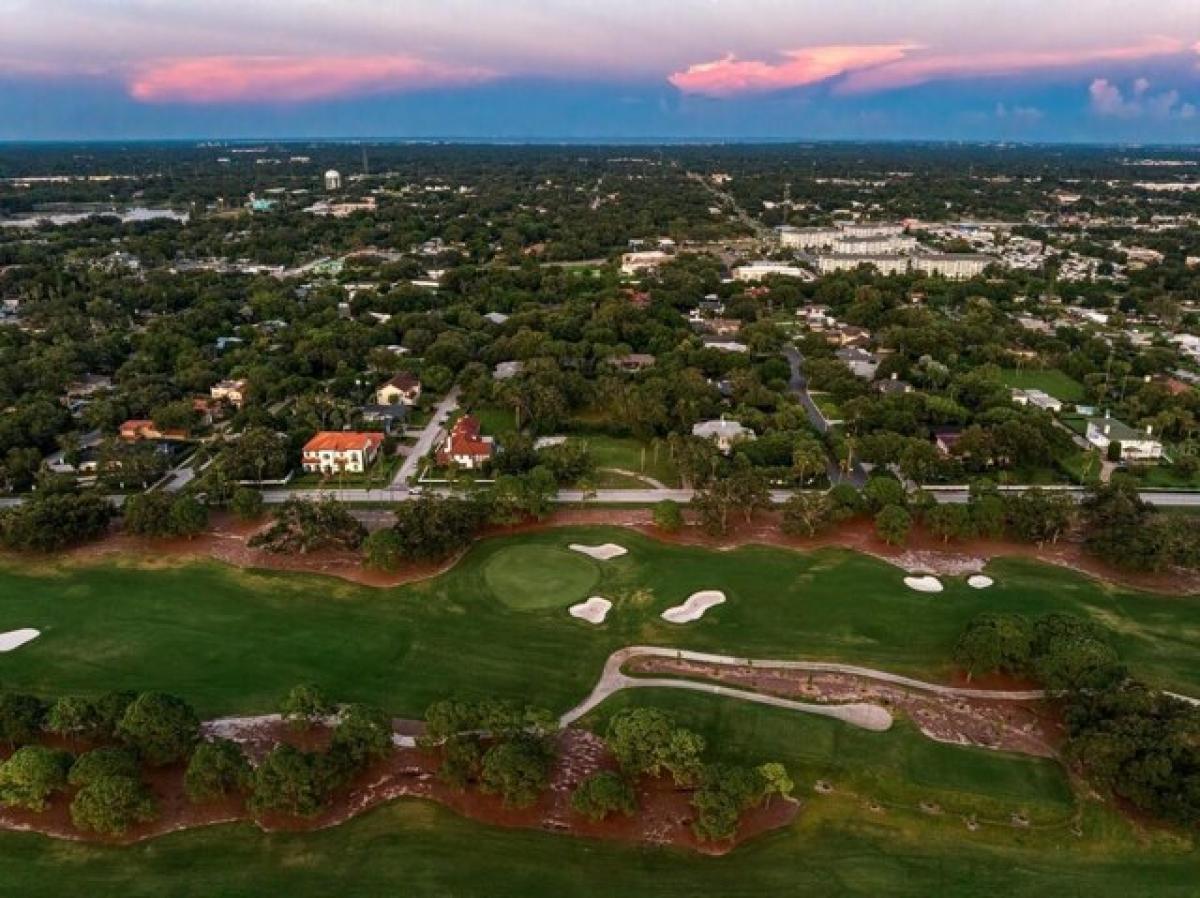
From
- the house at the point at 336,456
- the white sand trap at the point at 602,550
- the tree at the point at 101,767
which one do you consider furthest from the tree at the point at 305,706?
the house at the point at 336,456

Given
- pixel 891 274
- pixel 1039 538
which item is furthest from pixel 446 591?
pixel 891 274

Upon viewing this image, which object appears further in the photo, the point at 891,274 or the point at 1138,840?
the point at 891,274

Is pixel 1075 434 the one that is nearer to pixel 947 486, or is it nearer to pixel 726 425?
pixel 947 486

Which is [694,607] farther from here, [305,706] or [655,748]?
[305,706]

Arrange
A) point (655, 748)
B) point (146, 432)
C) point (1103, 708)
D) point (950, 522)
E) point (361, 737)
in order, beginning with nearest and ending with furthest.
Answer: point (655, 748), point (361, 737), point (1103, 708), point (950, 522), point (146, 432)

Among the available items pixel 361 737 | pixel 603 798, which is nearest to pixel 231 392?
pixel 361 737

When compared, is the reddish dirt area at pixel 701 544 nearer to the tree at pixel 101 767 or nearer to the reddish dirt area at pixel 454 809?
the reddish dirt area at pixel 454 809
